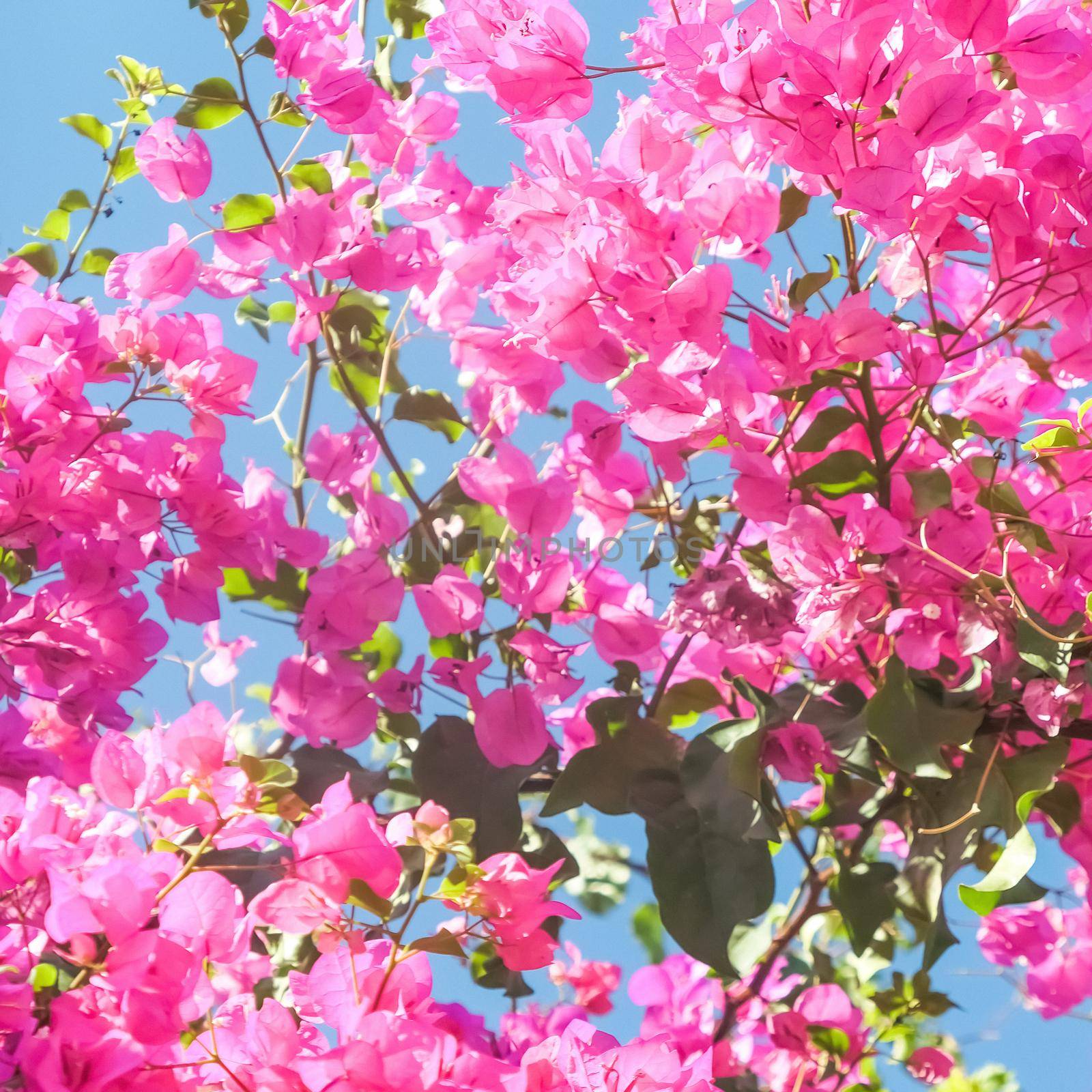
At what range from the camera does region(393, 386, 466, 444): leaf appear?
936 mm

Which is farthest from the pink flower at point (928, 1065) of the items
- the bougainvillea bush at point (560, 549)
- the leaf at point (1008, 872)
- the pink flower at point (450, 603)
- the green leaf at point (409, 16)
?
the green leaf at point (409, 16)

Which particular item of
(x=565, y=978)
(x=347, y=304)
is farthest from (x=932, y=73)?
(x=565, y=978)

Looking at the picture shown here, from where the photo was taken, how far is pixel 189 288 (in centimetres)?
78

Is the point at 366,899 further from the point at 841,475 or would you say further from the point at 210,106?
the point at 210,106

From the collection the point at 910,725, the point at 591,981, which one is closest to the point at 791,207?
the point at 910,725

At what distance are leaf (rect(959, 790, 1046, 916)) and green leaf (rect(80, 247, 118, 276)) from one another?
751 millimetres

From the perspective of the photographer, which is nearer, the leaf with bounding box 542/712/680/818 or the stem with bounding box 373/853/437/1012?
the stem with bounding box 373/853/437/1012

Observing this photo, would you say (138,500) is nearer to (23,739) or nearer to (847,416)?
(23,739)

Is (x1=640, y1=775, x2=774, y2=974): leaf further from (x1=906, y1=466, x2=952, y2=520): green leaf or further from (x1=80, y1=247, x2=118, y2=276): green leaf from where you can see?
(x1=80, y1=247, x2=118, y2=276): green leaf

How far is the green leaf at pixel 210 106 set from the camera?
0.78 m

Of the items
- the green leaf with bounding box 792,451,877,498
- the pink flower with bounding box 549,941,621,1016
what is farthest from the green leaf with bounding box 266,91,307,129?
the pink flower with bounding box 549,941,621,1016

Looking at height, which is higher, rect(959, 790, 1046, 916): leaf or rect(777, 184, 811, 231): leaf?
rect(777, 184, 811, 231): leaf

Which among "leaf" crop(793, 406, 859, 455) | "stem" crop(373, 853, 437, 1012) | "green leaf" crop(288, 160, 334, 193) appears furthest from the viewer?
"green leaf" crop(288, 160, 334, 193)

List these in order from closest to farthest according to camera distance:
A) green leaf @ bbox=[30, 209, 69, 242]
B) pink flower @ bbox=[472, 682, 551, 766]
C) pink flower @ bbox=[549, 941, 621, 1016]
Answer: pink flower @ bbox=[472, 682, 551, 766] → green leaf @ bbox=[30, 209, 69, 242] → pink flower @ bbox=[549, 941, 621, 1016]
